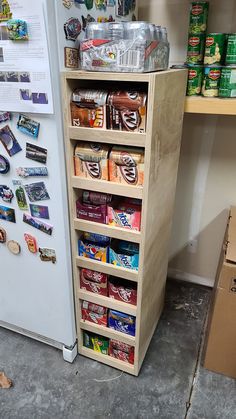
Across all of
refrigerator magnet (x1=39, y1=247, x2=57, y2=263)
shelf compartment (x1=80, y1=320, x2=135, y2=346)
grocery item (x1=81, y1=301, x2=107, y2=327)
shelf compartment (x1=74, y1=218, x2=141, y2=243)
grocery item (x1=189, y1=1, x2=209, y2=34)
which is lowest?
shelf compartment (x1=80, y1=320, x2=135, y2=346)

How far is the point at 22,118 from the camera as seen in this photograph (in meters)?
1.11

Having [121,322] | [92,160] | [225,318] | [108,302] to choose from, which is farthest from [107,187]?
[225,318]

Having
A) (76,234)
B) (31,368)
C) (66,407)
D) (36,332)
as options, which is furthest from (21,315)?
(76,234)

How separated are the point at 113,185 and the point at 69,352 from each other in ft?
2.96

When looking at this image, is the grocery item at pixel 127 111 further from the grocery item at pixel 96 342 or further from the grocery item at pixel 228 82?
the grocery item at pixel 96 342

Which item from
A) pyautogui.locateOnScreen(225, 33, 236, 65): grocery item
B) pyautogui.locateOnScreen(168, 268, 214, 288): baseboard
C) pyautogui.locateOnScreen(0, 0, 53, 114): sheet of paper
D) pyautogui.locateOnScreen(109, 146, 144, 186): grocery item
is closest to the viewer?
pyautogui.locateOnScreen(0, 0, 53, 114): sheet of paper

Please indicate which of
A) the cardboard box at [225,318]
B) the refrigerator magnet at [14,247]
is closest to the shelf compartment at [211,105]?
the cardboard box at [225,318]

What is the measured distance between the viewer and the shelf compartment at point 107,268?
→ 1252 mm

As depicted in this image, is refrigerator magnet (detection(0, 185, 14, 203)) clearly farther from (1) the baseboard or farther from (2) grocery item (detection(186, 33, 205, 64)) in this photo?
(1) the baseboard

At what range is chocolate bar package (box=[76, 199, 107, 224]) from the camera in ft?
3.98

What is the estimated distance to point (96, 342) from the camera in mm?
1527

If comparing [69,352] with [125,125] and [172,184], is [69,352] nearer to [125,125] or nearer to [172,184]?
[172,184]

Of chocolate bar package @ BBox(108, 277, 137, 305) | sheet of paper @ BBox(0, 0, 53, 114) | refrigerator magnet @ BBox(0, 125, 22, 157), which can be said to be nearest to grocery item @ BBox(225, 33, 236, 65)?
sheet of paper @ BBox(0, 0, 53, 114)

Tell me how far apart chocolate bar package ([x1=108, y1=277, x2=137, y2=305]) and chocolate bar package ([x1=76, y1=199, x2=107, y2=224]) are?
1.00 ft
